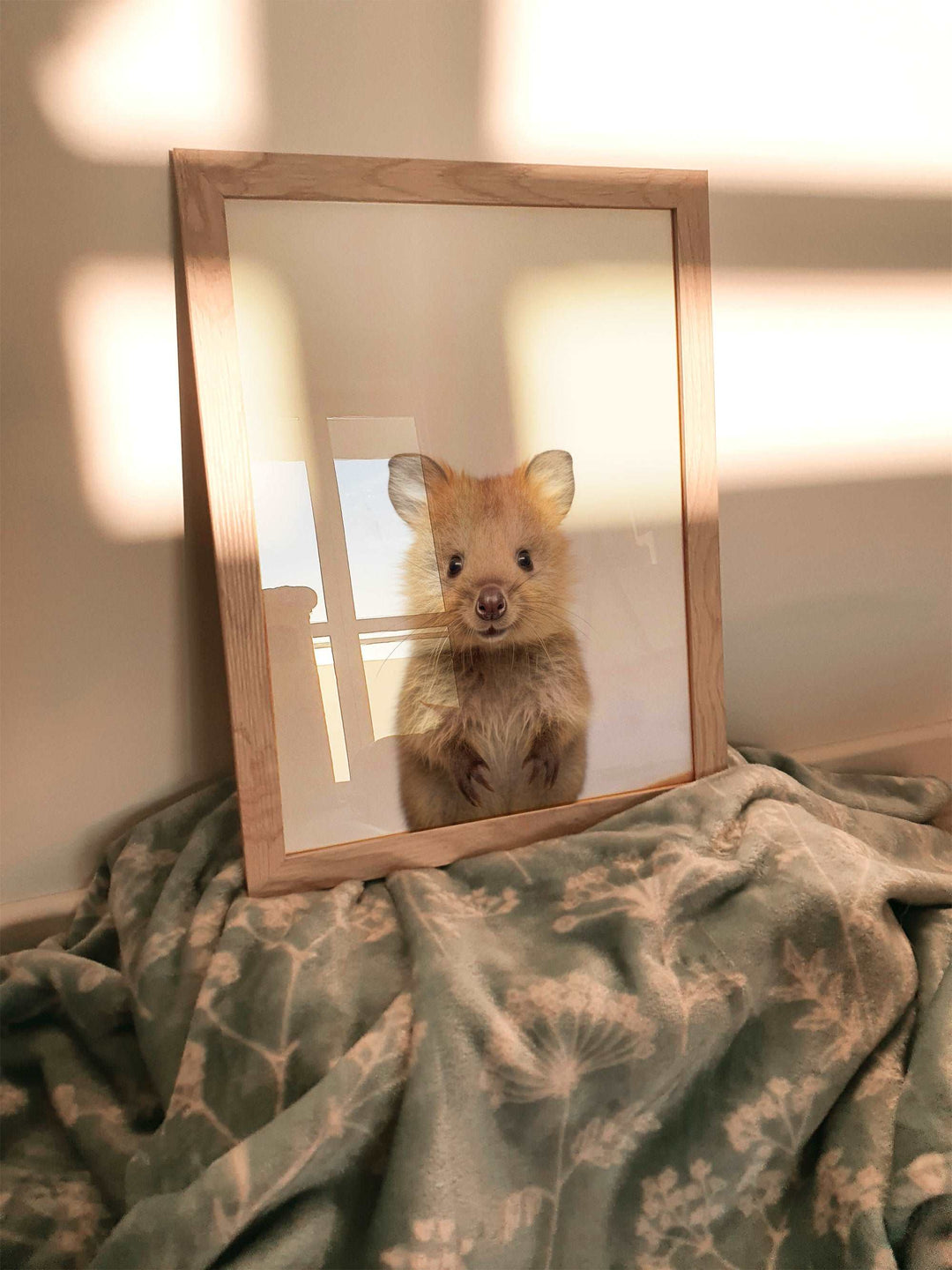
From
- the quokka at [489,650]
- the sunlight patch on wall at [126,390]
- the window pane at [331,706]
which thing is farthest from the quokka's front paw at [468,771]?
the sunlight patch on wall at [126,390]

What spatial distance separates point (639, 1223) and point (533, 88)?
1367mm

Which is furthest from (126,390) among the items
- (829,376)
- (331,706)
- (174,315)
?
(829,376)

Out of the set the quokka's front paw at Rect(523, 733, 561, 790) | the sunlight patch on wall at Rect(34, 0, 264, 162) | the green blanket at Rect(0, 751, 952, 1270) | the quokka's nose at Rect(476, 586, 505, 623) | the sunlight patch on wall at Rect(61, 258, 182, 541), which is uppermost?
the sunlight patch on wall at Rect(34, 0, 264, 162)

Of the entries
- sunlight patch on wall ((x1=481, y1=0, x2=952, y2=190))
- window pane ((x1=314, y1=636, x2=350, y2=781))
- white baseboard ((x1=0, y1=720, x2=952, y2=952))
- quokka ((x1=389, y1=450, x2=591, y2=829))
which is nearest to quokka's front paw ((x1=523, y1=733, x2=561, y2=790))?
quokka ((x1=389, y1=450, x2=591, y2=829))

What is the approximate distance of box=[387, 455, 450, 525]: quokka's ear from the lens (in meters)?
1.19

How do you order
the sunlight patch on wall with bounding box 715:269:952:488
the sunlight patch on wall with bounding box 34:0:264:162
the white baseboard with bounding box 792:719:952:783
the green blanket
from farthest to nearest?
the white baseboard with bounding box 792:719:952:783 < the sunlight patch on wall with bounding box 715:269:952:488 < the sunlight patch on wall with bounding box 34:0:264:162 < the green blanket

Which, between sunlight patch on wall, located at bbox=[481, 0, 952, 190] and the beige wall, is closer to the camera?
the beige wall

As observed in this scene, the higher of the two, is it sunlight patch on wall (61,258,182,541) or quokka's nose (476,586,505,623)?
sunlight patch on wall (61,258,182,541)

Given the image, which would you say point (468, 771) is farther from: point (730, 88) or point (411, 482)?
point (730, 88)

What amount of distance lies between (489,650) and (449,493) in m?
0.21

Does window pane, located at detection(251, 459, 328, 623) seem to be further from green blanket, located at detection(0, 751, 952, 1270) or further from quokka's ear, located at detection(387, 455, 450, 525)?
green blanket, located at detection(0, 751, 952, 1270)

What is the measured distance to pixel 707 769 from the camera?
138 cm

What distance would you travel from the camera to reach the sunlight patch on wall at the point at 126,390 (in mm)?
1152

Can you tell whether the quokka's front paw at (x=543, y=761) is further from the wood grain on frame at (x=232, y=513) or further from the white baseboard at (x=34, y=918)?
the white baseboard at (x=34, y=918)
